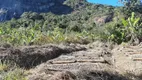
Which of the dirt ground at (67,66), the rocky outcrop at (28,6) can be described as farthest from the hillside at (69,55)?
the rocky outcrop at (28,6)

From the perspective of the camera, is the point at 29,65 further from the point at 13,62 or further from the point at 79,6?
the point at 79,6

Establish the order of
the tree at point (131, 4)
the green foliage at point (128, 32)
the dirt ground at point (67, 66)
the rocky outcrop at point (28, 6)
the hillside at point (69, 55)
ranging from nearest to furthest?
the dirt ground at point (67, 66) < the hillside at point (69, 55) < the green foliage at point (128, 32) < the tree at point (131, 4) < the rocky outcrop at point (28, 6)

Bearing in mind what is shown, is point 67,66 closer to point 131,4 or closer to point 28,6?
point 131,4

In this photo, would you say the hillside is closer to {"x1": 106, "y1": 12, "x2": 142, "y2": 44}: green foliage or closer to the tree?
{"x1": 106, "y1": 12, "x2": 142, "y2": 44}: green foliage

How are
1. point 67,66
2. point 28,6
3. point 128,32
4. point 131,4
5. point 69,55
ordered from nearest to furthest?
1. point 67,66
2. point 69,55
3. point 128,32
4. point 131,4
5. point 28,6

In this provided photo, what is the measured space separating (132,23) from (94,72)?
13262mm

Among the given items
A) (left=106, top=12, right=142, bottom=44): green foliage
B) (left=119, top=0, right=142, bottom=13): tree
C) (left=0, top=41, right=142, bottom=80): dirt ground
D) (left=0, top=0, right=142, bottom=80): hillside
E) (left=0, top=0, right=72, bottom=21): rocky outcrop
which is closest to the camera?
(left=0, top=41, right=142, bottom=80): dirt ground

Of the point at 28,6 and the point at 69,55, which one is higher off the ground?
the point at 28,6

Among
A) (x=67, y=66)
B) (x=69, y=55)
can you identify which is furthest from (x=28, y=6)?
(x=67, y=66)

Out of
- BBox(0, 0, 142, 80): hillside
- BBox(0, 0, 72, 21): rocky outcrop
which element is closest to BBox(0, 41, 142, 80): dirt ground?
BBox(0, 0, 142, 80): hillside

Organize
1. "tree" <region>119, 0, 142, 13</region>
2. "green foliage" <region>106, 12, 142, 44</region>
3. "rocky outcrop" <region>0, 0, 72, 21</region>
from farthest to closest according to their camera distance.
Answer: "rocky outcrop" <region>0, 0, 72, 21</region> → "tree" <region>119, 0, 142, 13</region> → "green foliage" <region>106, 12, 142, 44</region>

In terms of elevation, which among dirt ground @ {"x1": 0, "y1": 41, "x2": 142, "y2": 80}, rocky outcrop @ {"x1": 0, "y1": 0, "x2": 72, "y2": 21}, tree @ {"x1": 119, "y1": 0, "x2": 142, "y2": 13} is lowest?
dirt ground @ {"x1": 0, "y1": 41, "x2": 142, "y2": 80}

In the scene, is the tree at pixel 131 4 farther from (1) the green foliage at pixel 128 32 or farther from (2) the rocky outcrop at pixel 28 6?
(2) the rocky outcrop at pixel 28 6

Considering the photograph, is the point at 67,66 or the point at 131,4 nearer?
the point at 67,66
